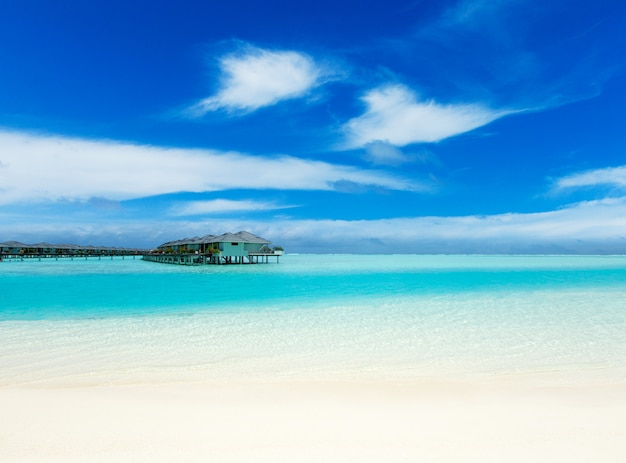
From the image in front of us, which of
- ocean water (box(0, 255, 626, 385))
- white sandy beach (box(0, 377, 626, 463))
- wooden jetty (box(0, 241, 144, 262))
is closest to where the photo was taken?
white sandy beach (box(0, 377, 626, 463))

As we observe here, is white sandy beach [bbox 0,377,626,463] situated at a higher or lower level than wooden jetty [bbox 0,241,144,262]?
lower

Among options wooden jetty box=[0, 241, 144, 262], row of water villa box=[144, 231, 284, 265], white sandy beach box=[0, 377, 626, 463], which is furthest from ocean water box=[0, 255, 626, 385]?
wooden jetty box=[0, 241, 144, 262]

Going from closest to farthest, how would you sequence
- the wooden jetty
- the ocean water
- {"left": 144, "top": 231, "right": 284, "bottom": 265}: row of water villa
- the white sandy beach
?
the white sandy beach < the ocean water < {"left": 144, "top": 231, "right": 284, "bottom": 265}: row of water villa < the wooden jetty

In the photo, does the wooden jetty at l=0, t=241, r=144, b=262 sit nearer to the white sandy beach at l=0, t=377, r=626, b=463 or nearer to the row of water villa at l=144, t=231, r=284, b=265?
the row of water villa at l=144, t=231, r=284, b=265

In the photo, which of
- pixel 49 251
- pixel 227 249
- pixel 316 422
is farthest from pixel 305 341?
pixel 49 251

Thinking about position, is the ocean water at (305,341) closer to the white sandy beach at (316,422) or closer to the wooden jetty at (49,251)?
the white sandy beach at (316,422)

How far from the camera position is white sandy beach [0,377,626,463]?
135 inches

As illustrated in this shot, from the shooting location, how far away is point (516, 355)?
7.49 meters

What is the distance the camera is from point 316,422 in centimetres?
420

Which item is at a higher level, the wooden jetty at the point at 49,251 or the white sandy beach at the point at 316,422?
the wooden jetty at the point at 49,251

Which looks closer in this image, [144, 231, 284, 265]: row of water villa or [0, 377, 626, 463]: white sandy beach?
[0, 377, 626, 463]: white sandy beach

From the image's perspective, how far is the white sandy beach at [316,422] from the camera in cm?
343

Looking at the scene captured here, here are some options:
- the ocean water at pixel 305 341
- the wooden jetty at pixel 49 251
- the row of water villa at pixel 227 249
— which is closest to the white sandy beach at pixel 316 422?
the ocean water at pixel 305 341

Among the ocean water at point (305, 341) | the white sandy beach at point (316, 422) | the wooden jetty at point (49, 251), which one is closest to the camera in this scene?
the white sandy beach at point (316, 422)
